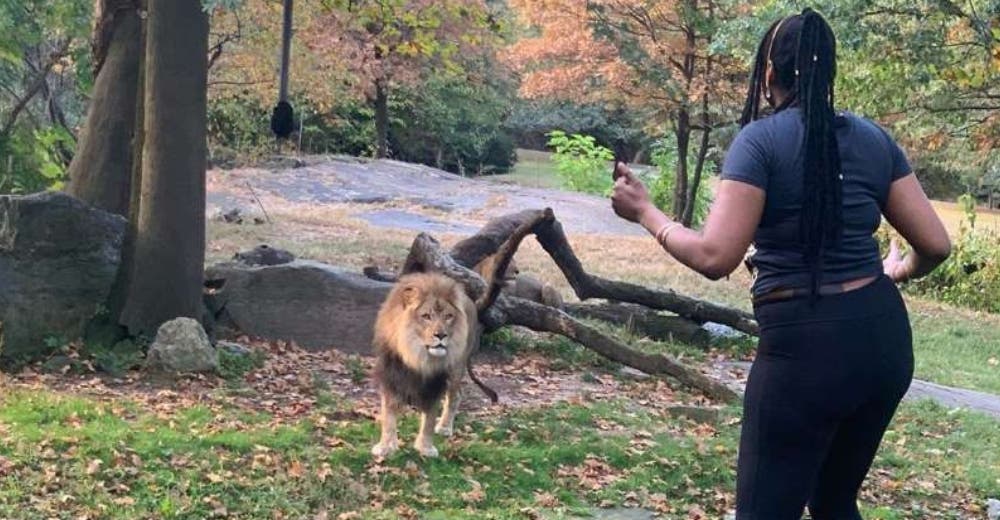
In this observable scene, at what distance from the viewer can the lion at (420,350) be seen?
6344 millimetres

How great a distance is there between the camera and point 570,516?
5863 mm

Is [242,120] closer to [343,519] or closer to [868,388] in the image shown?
[343,519]

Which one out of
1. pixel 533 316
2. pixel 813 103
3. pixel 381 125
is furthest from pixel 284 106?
pixel 381 125

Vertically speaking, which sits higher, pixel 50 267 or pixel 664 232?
pixel 664 232

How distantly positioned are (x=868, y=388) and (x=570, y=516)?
113 inches

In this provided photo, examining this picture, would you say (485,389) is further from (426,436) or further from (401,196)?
(401,196)

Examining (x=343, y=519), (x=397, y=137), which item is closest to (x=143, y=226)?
(x=343, y=519)

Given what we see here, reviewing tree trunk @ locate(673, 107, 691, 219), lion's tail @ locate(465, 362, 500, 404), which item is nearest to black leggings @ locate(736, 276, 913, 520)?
Answer: lion's tail @ locate(465, 362, 500, 404)

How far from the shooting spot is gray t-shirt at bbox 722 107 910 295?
318cm

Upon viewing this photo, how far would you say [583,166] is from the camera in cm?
3203

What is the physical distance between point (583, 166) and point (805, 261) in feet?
95.1

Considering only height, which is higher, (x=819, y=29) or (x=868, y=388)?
(x=819, y=29)

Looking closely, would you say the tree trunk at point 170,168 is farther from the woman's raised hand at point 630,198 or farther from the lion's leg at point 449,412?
the woman's raised hand at point 630,198

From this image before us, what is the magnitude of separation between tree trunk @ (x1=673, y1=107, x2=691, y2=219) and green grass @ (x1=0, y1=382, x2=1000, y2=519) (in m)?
16.5
